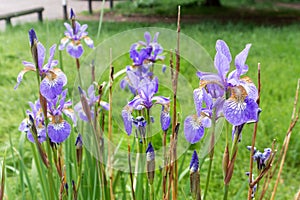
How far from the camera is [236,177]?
235 centimetres

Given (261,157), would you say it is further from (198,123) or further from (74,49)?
(74,49)

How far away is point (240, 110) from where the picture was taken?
24.6 inches

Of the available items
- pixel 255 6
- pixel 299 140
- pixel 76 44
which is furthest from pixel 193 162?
pixel 255 6

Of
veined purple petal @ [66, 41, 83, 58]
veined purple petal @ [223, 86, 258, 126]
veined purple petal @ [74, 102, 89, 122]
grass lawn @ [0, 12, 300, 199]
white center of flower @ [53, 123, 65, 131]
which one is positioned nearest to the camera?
veined purple petal @ [223, 86, 258, 126]

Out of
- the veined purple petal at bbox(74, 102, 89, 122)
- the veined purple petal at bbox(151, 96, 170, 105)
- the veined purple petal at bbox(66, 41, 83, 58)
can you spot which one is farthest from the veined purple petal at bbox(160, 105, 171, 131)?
the veined purple petal at bbox(66, 41, 83, 58)

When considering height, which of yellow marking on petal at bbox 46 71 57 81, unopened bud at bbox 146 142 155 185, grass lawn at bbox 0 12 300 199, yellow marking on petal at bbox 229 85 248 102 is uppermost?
yellow marking on petal at bbox 229 85 248 102

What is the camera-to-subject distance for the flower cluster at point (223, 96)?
0.63 meters

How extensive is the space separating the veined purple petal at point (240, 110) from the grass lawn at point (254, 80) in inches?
12.9

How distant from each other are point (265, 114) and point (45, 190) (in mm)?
2129

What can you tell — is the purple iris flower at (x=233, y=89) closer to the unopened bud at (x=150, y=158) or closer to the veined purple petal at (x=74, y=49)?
the unopened bud at (x=150, y=158)

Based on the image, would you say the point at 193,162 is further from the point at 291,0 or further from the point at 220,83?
the point at 291,0

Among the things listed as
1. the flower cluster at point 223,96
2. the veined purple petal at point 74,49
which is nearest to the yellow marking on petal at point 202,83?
the flower cluster at point 223,96

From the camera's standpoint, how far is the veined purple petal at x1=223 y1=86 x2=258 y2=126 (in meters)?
0.62

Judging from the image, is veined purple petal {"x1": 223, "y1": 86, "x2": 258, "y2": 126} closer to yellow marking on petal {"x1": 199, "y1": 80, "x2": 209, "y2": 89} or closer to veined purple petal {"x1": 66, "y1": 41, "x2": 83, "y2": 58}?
yellow marking on petal {"x1": 199, "y1": 80, "x2": 209, "y2": 89}
